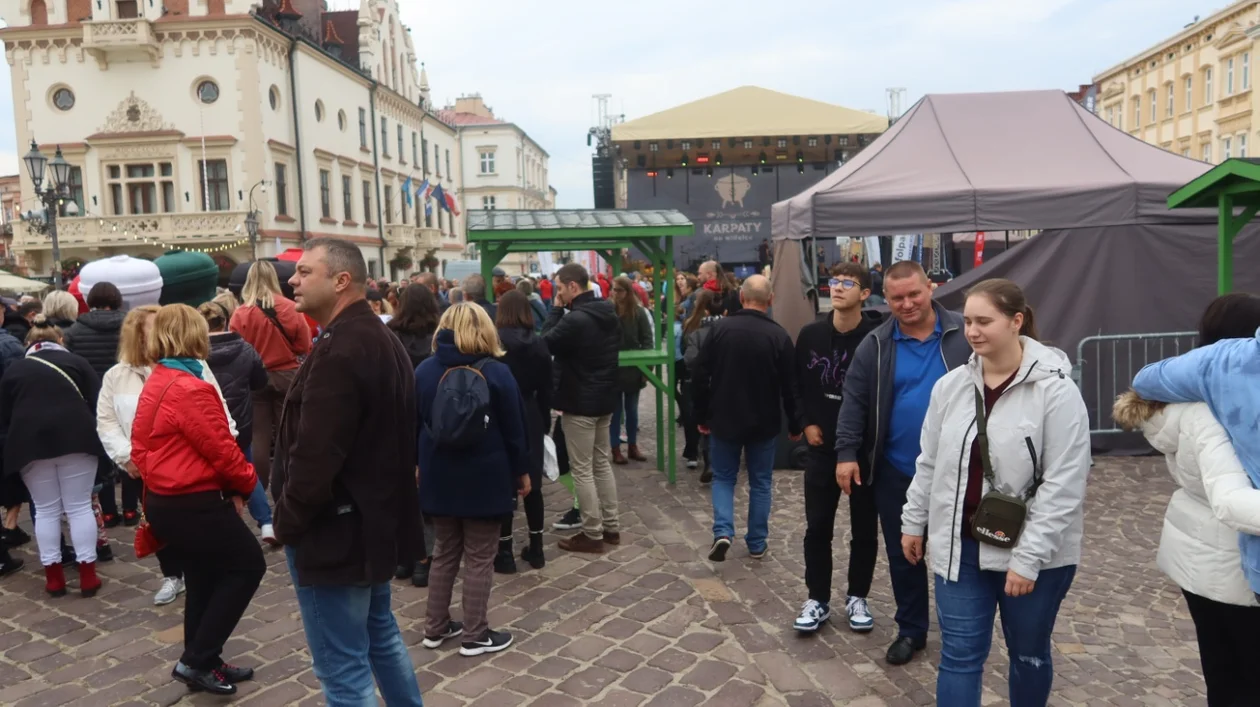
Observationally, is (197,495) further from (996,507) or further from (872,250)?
(872,250)

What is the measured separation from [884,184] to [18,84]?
29.6 m

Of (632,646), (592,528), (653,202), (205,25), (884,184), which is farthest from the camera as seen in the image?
(205,25)

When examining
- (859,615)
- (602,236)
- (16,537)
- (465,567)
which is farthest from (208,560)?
(602,236)

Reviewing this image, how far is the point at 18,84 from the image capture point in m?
27.4

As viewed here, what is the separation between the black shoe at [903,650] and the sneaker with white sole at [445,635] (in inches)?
80.9

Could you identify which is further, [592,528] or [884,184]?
[884,184]

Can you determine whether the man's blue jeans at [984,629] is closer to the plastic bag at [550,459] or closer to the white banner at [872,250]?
Result: the plastic bag at [550,459]

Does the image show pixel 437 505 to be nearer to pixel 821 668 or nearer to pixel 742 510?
pixel 821 668

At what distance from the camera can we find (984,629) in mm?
2977

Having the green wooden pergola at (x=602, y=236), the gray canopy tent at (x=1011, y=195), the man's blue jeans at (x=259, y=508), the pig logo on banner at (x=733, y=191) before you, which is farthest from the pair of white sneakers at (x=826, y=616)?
the pig logo on banner at (x=733, y=191)

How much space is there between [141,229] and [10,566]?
2508cm

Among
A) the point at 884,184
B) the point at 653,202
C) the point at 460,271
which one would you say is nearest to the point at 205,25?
A: the point at 460,271

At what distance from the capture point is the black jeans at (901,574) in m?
4.00

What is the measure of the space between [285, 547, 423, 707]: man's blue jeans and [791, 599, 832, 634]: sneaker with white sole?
2.10 meters
